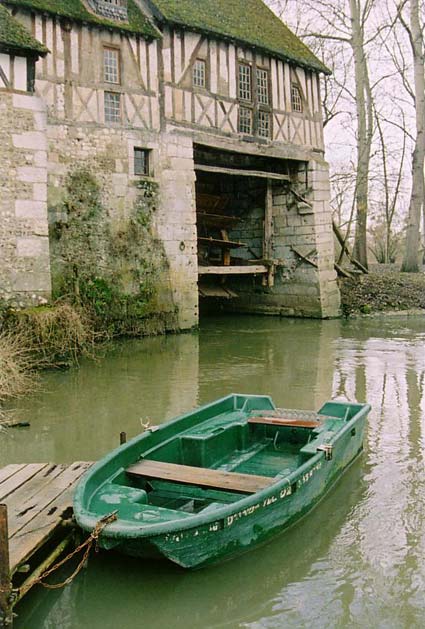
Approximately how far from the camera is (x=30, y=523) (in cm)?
404

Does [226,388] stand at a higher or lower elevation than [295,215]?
lower

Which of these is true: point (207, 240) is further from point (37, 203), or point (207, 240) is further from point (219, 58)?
point (37, 203)

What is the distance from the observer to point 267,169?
1677 centimetres

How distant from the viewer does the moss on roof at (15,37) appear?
10.4 meters

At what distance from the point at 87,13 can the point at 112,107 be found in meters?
1.74

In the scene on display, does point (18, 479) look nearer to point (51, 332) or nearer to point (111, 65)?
point (51, 332)

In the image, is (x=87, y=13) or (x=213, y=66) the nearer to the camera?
(x=87, y=13)

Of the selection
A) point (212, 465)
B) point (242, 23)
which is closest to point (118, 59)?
point (242, 23)

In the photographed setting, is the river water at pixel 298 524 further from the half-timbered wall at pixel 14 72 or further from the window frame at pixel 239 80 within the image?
the window frame at pixel 239 80

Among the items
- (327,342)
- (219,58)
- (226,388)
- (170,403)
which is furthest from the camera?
(219,58)

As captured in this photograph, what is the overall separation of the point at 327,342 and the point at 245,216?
5820 mm

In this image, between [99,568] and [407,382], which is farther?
[407,382]

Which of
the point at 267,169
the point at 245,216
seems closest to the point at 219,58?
the point at 267,169

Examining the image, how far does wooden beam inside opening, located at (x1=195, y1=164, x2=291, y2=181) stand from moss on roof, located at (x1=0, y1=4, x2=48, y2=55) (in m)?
4.52
